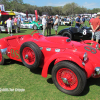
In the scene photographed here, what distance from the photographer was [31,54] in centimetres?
301

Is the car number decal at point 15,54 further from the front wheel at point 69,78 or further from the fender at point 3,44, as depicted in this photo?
the front wheel at point 69,78

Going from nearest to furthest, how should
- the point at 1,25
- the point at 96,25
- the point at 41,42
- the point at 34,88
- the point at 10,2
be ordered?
1. the point at 34,88
2. the point at 41,42
3. the point at 96,25
4. the point at 1,25
5. the point at 10,2

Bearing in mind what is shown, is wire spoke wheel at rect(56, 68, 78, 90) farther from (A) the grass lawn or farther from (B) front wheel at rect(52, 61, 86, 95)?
(A) the grass lawn

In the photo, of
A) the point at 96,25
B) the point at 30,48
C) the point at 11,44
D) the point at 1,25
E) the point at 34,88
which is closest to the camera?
the point at 34,88

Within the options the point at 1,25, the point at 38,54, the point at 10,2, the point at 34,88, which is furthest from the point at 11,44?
the point at 10,2

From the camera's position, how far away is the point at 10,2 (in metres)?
49.6

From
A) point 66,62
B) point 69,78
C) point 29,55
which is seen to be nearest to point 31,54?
point 29,55

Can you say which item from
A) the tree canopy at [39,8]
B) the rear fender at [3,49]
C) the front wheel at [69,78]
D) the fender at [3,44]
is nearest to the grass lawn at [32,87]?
the front wheel at [69,78]

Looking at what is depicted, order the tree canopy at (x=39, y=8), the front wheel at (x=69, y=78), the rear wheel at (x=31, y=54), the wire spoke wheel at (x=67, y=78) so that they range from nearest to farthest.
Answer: the front wheel at (x=69, y=78)
the wire spoke wheel at (x=67, y=78)
the rear wheel at (x=31, y=54)
the tree canopy at (x=39, y=8)

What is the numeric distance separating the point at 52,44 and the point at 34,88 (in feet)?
4.04

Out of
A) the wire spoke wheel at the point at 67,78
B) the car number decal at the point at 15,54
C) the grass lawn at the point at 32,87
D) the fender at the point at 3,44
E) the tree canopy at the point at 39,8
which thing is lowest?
the grass lawn at the point at 32,87

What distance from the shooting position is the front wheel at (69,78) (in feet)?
7.05

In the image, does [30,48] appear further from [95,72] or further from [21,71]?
[95,72]

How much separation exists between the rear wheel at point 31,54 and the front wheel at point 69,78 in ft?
1.98
